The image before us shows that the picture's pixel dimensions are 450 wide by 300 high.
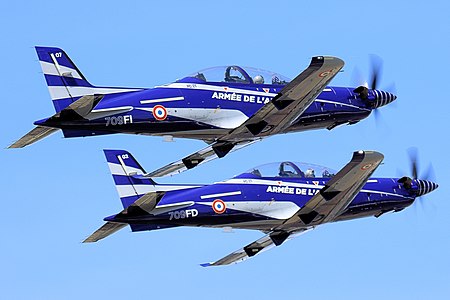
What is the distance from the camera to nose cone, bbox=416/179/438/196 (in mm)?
52344

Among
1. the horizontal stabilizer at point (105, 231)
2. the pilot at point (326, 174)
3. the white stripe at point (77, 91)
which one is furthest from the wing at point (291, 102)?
the horizontal stabilizer at point (105, 231)

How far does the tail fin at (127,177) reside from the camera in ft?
165

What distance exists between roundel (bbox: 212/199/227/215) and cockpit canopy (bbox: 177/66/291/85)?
4.42 metres

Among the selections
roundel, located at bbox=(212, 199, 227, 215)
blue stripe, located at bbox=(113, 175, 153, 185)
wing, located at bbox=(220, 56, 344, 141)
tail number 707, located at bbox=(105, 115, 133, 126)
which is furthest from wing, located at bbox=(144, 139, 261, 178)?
tail number 707, located at bbox=(105, 115, 133, 126)

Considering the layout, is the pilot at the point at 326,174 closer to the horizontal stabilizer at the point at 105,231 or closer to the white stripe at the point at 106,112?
the horizontal stabilizer at the point at 105,231

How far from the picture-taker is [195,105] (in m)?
48.0

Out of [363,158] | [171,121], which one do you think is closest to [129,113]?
[171,121]

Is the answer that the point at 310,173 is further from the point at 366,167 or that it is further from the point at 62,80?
the point at 62,80

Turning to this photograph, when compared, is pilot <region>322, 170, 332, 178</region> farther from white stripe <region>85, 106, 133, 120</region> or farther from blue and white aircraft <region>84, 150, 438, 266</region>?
white stripe <region>85, 106, 133, 120</region>

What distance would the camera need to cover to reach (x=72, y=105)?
148 ft

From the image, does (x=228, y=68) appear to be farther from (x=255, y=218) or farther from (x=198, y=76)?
(x=255, y=218)

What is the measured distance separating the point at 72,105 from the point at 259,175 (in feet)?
24.5

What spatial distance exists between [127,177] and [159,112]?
4.63m

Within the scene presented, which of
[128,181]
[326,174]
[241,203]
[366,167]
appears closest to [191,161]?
[128,181]
